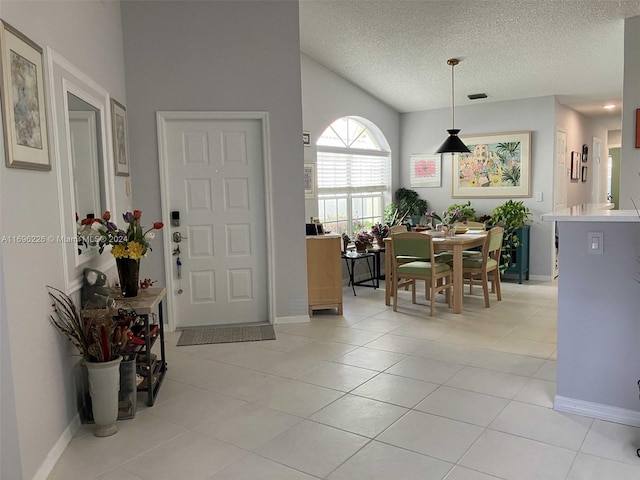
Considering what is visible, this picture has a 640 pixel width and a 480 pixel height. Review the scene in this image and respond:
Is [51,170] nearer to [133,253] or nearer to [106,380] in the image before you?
[133,253]

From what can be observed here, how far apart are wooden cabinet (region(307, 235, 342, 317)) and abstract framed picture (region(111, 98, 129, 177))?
6.18 ft

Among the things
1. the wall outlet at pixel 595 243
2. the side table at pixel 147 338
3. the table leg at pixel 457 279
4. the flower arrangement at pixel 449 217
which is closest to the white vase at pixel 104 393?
the side table at pixel 147 338

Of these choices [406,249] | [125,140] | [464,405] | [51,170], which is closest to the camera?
[51,170]

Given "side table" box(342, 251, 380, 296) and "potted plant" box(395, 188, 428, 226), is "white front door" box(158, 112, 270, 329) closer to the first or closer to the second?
"side table" box(342, 251, 380, 296)

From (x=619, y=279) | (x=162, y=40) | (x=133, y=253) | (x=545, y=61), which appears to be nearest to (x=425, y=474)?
(x=619, y=279)

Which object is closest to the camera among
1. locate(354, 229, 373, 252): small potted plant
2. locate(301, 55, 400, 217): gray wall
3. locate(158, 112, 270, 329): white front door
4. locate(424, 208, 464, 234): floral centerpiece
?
locate(158, 112, 270, 329): white front door

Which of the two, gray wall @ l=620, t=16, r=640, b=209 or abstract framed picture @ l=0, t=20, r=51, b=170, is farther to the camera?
gray wall @ l=620, t=16, r=640, b=209

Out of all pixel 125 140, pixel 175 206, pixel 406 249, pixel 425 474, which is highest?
pixel 125 140

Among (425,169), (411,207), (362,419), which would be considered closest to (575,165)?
(425,169)

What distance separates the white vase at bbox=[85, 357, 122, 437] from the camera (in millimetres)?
2785

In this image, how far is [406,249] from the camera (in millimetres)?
5328

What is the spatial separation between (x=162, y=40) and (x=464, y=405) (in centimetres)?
387

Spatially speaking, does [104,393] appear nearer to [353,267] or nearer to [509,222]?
[353,267]

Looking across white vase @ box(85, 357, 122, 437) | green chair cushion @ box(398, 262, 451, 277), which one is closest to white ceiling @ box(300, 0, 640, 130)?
green chair cushion @ box(398, 262, 451, 277)
